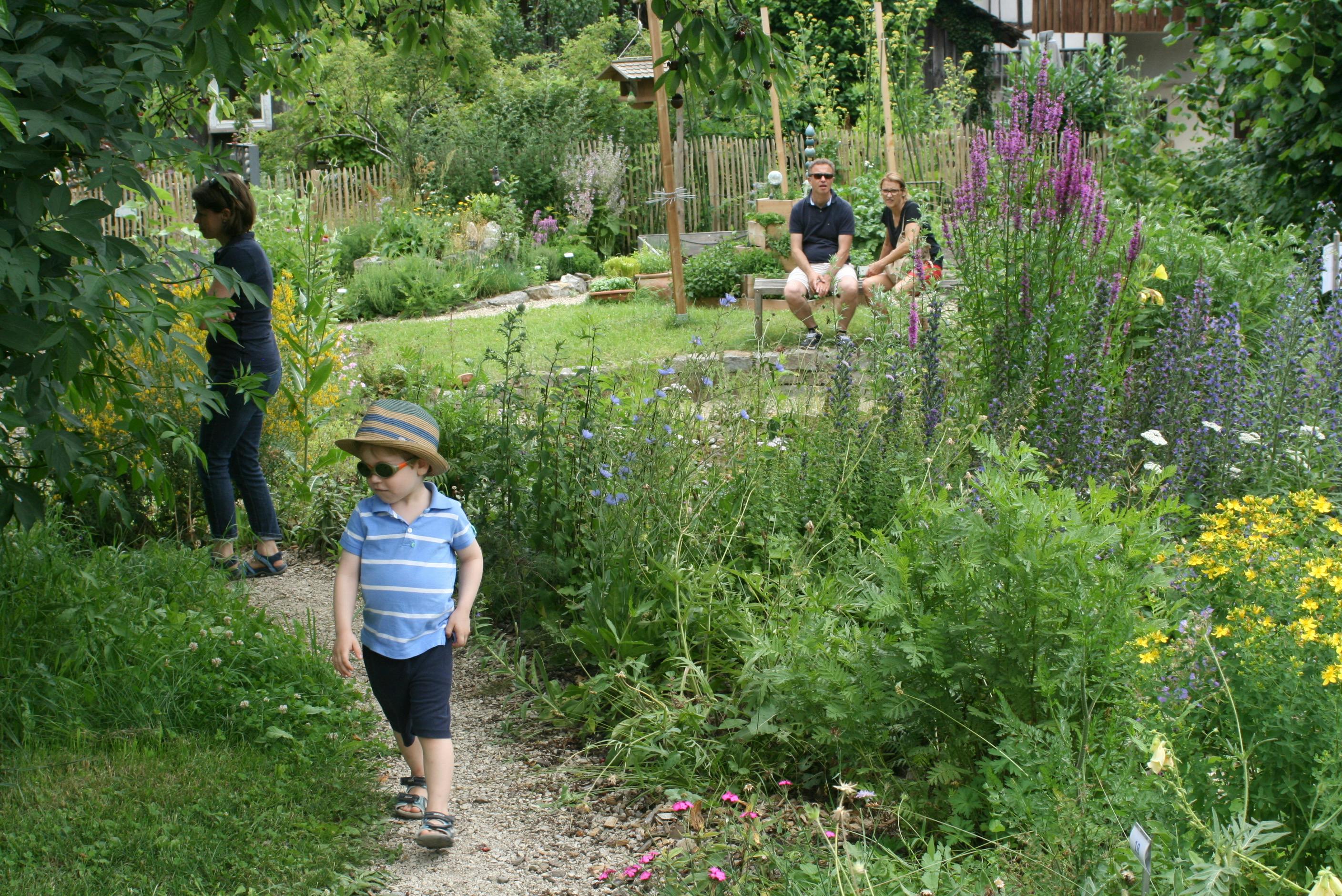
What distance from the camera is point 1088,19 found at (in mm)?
20469

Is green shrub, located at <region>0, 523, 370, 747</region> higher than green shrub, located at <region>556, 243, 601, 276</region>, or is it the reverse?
green shrub, located at <region>556, 243, 601, 276</region>

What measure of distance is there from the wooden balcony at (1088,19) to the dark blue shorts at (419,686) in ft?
66.2

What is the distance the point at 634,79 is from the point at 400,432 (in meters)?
16.3

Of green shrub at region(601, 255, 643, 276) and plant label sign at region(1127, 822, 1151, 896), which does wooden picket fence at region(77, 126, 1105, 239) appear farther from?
plant label sign at region(1127, 822, 1151, 896)

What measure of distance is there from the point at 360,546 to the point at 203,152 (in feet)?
3.54

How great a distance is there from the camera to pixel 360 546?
292 centimetres

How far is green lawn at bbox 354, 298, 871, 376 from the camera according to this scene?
813 cm

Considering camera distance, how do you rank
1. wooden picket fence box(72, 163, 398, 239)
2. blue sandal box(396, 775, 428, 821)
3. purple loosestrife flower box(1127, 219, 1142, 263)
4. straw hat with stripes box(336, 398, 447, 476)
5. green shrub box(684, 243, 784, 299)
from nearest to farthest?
1. straw hat with stripes box(336, 398, 447, 476)
2. blue sandal box(396, 775, 428, 821)
3. purple loosestrife flower box(1127, 219, 1142, 263)
4. green shrub box(684, 243, 784, 299)
5. wooden picket fence box(72, 163, 398, 239)

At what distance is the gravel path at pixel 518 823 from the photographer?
2.74m

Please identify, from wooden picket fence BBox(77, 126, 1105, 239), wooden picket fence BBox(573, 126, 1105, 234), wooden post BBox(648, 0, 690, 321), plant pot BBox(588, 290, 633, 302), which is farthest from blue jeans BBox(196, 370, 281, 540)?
wooden picket fence BBox(573, 126, 1105, 234)

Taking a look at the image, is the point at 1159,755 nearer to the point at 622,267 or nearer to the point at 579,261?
the point at 622,267

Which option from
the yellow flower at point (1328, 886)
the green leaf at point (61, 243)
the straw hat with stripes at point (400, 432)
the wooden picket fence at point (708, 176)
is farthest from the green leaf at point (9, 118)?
the wooden picket fence at point (708, 176)

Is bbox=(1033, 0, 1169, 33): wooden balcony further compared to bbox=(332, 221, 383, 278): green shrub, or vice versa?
bbox=(1033, 0, 1169, 33): wooden balcony

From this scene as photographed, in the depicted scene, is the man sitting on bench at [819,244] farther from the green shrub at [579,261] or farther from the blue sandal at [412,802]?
the green shrub at [579,261]
